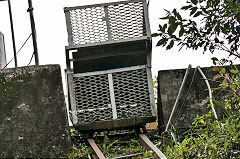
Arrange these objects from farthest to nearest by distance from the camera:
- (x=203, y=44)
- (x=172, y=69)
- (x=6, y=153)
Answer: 1. (x=172, y=69)
2. (x=6, y=153)
3. (x=203, y=44)

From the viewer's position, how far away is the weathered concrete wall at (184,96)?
17.6 ft

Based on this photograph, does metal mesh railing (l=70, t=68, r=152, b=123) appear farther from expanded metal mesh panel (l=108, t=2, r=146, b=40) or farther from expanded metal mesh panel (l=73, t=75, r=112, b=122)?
expanded metal mesh panel (l=108, t=2, r=146, b=40)

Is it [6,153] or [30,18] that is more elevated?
[30,18]

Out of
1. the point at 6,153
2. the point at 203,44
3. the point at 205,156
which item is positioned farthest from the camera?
the point at 6,153

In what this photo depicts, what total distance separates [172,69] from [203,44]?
2587mm

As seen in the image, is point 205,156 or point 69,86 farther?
point 69,86

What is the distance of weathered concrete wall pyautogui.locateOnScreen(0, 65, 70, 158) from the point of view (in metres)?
5.02

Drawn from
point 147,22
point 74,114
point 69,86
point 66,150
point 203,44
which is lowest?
point 66,150

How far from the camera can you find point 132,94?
5199 mm

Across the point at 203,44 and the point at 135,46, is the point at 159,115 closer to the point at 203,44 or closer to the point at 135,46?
the point at 135,46

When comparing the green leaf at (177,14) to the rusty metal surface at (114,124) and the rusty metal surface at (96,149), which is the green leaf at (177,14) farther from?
the rusty metal surface at (114,124)

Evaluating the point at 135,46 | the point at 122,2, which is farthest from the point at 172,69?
the point at 122,2

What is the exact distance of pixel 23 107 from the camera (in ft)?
16.7

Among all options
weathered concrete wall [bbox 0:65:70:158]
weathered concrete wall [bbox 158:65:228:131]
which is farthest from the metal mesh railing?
weathered concrete wall [bbox 158:65:228:131]
